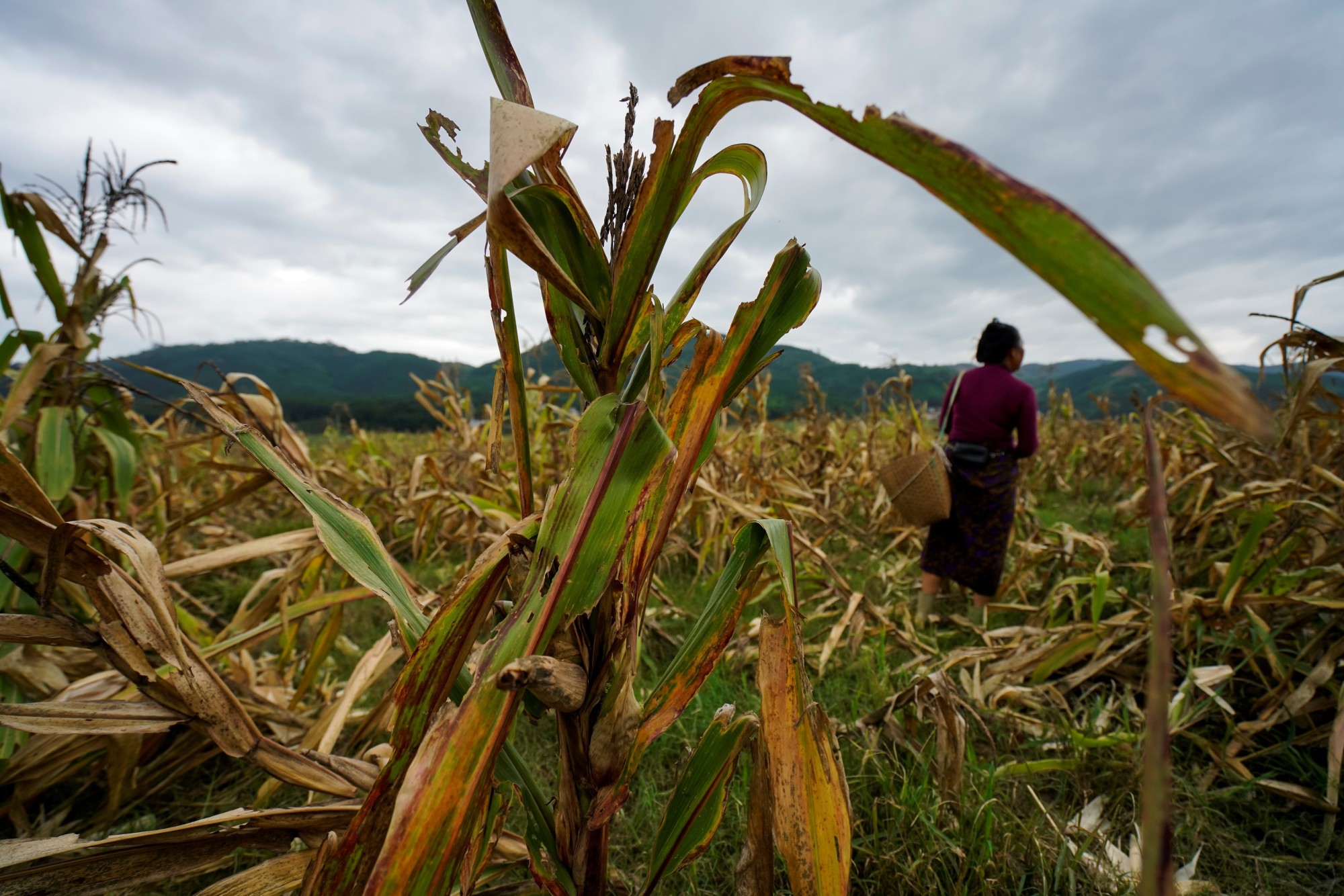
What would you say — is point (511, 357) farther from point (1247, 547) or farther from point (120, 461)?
point (1247, 547)

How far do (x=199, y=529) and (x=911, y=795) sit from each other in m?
3.20

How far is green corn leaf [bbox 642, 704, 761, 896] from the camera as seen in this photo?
0.71m

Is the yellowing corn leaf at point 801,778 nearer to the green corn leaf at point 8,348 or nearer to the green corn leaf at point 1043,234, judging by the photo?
the green corn leaf at point 1043,234

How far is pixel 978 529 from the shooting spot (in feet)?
8.41

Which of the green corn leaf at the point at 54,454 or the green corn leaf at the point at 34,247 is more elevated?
the green corn leaf at the point at 34,247

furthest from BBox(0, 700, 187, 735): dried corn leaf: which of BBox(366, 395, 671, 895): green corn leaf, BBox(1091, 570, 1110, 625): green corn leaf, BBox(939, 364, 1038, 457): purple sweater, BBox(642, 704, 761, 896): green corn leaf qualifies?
BBox(939, 364, 1038, 457): purple sweater

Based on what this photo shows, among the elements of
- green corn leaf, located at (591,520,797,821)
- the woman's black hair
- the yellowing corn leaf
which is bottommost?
the yellowing corn leaf

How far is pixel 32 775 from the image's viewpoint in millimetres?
1155

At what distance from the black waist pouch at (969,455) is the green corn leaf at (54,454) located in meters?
3.01

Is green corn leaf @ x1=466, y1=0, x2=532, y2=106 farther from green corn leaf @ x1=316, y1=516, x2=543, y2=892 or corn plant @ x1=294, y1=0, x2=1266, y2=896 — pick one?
green corn leaf @ x1=316, y1=516, x2=543, y2=892

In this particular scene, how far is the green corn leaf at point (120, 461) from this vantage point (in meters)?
1.42

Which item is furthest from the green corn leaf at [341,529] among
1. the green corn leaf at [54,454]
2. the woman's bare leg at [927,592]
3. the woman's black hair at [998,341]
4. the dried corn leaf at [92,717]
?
the woman's black hair at [998,341]

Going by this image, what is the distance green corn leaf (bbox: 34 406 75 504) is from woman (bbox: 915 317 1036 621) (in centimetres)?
283

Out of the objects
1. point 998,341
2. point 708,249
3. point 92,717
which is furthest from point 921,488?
point 92,717
